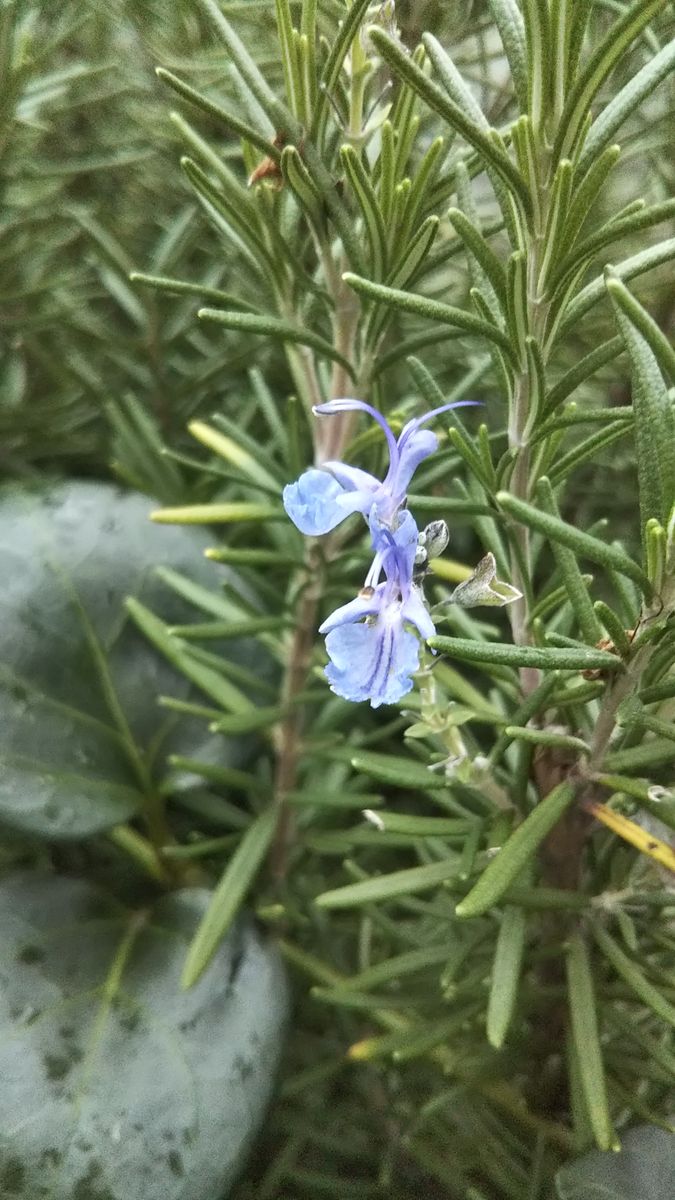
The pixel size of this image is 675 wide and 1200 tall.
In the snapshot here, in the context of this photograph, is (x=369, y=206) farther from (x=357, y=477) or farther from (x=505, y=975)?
(x=505, y=975)

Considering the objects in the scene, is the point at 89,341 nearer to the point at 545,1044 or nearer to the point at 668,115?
the point at 668,115

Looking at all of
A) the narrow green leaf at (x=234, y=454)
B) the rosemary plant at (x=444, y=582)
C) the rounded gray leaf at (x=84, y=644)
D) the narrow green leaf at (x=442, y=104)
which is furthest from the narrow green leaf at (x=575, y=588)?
the rounded gray leaf at (x=84, y=644)

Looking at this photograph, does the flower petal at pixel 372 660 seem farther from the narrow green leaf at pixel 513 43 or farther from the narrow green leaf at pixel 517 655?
the narrow green leaf at pixel 513 43

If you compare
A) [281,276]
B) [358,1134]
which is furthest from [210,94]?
[358,1134]

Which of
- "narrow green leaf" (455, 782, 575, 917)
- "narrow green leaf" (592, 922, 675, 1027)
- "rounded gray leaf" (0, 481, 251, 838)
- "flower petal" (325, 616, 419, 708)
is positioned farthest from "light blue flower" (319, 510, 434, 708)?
"rounded gray leaf" (0, 481, 251, 838)

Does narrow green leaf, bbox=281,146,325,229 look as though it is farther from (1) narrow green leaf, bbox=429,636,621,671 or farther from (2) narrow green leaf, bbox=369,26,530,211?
(1) narrow green leaf, bbox=429,636,621,671

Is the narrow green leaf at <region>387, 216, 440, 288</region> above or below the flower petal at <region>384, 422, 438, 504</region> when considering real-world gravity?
above
